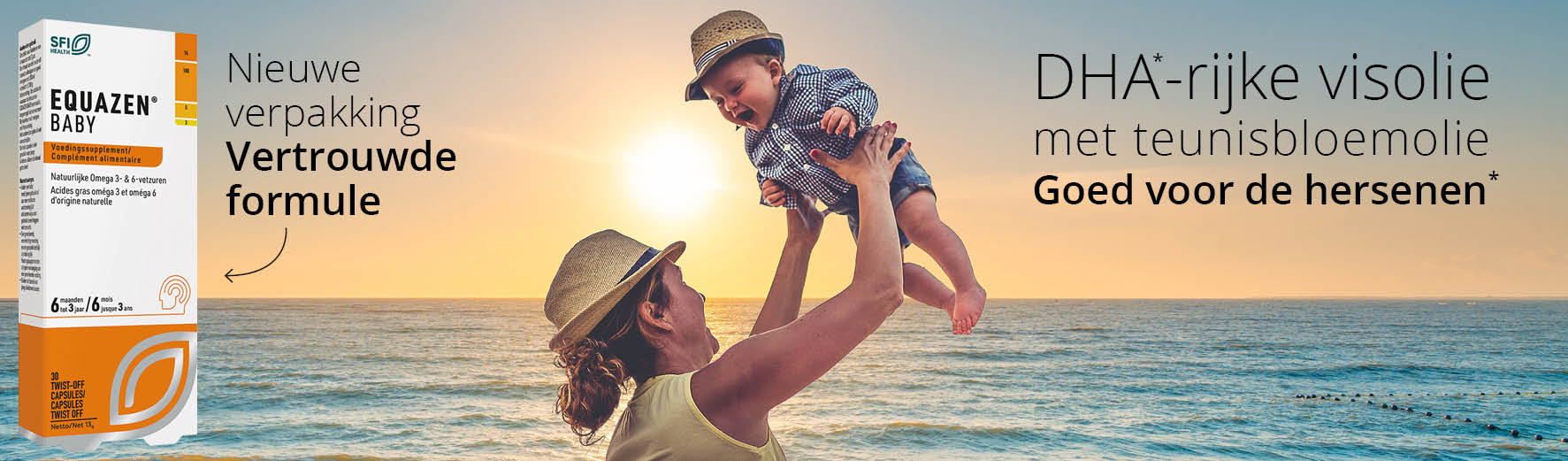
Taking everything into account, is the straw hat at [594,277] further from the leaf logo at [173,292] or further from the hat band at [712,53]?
the leaf logo at [173,292]

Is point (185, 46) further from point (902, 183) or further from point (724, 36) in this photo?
point (902, 183)

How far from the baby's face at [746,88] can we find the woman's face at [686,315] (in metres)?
0.29

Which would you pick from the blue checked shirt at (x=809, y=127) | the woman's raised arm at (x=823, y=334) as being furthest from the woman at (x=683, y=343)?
the blue checked shirt at (x=809, y=127)

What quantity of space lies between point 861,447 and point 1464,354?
24.5 meters

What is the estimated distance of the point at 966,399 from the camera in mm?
17406

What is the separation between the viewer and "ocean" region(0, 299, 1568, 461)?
13.0m

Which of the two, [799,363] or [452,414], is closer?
[799,363]

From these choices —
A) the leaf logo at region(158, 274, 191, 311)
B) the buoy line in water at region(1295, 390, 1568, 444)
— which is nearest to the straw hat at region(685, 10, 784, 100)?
the leaf logo at region(158, 274, 191, 311)

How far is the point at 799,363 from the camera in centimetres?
118

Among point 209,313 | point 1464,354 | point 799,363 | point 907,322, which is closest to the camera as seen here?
point 799,363

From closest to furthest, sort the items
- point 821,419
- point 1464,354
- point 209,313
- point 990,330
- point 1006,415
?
point 821,419 → point 1006,415 → point 1464,354 → point 990,330 → point 209,313

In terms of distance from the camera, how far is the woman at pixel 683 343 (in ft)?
3.83

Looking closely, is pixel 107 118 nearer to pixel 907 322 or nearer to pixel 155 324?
pixel 155 324

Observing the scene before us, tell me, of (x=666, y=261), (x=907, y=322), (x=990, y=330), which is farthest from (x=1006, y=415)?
(x=907, y=322)
